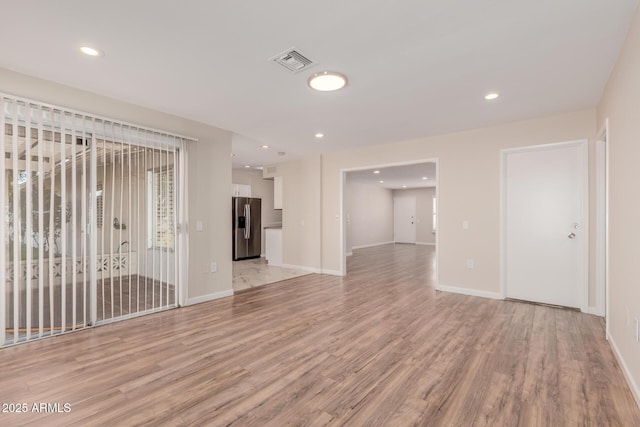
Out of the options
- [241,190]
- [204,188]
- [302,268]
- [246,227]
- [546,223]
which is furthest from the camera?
[241,190]

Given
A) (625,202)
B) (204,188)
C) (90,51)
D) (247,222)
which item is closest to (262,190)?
(247,222)

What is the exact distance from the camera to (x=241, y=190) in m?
8.48

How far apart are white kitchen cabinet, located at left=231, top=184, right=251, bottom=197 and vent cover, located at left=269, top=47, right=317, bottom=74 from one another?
19.9 feet

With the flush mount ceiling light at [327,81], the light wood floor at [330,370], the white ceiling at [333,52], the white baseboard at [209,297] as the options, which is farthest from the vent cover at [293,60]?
the white baseboard at [209,297]

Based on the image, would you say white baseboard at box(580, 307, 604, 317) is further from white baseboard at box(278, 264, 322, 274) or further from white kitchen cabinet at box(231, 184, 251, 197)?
white kitchen cabinet at box(231, 184, 251, 197)

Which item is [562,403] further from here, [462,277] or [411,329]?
[462,277]

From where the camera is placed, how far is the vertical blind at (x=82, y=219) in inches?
105

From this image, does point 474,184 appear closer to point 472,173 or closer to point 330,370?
point 472,173

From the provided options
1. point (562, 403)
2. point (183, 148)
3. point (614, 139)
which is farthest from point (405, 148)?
point (562, 403)

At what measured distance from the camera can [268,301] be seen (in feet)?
13.7

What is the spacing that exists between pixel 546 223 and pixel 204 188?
4.82 m

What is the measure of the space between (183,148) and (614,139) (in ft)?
15.3

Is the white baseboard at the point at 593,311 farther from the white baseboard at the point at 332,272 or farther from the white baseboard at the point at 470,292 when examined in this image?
the white baseboard at the point at 332,272

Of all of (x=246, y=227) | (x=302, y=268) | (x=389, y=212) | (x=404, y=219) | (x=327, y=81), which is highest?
(x=327, y=81)
